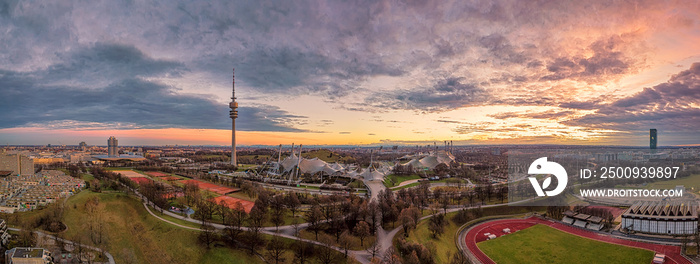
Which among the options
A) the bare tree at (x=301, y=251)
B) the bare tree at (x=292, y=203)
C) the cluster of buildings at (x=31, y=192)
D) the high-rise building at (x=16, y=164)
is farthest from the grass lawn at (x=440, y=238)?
the high-rise building at (x=16, y=164)

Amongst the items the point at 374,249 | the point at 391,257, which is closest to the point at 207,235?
the point at 374,249

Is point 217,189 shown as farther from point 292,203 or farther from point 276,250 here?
point 276,250

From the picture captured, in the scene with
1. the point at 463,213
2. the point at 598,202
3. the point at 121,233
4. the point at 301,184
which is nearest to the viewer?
the point at 121,233

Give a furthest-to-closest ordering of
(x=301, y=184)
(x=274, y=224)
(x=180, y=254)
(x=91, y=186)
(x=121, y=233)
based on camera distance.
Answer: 1. (x=301, y=184)
2. (x=91, y=186)
3. (x=274, y=224)
4. (x=121, y=233)
5. (x=180, y=254)

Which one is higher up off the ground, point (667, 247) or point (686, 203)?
point (686, 203)

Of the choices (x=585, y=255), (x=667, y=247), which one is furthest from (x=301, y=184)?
(x=667, y=247)

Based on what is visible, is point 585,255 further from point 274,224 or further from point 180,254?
point 180,254
